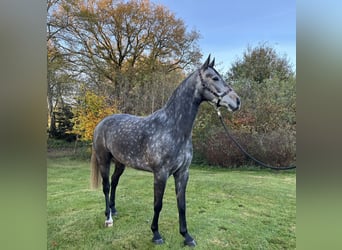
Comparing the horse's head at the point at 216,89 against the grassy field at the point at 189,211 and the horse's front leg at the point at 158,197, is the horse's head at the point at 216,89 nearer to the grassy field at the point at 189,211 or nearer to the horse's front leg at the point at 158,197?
the horse's front leg at the point at 158,197

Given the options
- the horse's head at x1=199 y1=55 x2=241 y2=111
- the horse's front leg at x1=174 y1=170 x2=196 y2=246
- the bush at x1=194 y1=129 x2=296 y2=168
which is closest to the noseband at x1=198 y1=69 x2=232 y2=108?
the horse's head at x1=199 y1=55 x2=241 y2=111

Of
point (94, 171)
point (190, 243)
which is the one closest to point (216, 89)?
point (190, 243)

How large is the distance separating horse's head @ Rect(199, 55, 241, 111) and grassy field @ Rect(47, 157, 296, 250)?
908mm

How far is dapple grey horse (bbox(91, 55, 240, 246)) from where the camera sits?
65.5 inches

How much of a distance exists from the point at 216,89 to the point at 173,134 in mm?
358

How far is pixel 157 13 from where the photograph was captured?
268 cm

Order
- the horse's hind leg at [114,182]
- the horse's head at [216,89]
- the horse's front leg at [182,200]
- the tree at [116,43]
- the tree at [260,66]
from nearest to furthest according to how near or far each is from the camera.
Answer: the horse's head at [216,89]
the horse's front leg at [182,200]
the horse's hind leg at [114,182]
the tree at [260,66]
the tree at [116,43]

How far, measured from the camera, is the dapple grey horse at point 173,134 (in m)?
1.66

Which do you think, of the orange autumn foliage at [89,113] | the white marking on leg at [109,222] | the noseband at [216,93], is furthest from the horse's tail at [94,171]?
the noseband at [216,93]

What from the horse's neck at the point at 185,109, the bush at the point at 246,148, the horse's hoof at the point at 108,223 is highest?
the horse's neck at the point at 185,109

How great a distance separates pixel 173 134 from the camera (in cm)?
169

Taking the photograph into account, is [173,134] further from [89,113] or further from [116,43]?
[116,43]

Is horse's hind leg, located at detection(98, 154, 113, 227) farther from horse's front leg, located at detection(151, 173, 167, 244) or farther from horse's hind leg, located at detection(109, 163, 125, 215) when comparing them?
horse's front leg, located at detection(151, 173, 167, 244)
